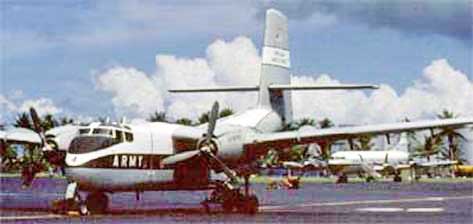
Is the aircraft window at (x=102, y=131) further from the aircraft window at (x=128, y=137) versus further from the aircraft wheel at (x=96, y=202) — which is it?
the aircraft wheel at (x=96, y=202)

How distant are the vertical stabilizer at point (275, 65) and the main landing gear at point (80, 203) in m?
9.96

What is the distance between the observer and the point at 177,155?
26.2m

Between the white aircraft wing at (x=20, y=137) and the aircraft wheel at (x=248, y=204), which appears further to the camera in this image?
the white aircraft wing at (x=20, y=137)

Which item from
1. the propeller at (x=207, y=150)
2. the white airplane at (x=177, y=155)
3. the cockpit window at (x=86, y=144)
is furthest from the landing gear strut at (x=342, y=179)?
the cockpit window at (x=86, y=144)

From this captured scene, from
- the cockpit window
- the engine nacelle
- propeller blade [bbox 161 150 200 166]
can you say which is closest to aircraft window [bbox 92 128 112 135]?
the cockpit window

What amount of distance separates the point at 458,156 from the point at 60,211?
107 m

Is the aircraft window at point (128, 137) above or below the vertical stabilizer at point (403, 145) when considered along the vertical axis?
below

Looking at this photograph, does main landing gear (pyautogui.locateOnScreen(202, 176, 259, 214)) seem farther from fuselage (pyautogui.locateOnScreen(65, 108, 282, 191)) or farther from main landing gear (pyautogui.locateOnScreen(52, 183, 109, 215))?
main landing gear (pyautogui.locateOnScreen(52, 183, 109, 215))

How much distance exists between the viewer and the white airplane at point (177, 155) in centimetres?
2403

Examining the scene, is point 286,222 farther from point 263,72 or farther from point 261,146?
point 263,72

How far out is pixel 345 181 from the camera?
87.9 meters

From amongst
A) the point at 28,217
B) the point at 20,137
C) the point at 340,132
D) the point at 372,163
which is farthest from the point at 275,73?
the point at 372,163

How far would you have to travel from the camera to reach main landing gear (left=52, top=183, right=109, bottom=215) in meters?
24.0

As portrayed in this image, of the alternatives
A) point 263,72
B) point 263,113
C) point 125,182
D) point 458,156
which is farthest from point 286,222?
point 458,156
